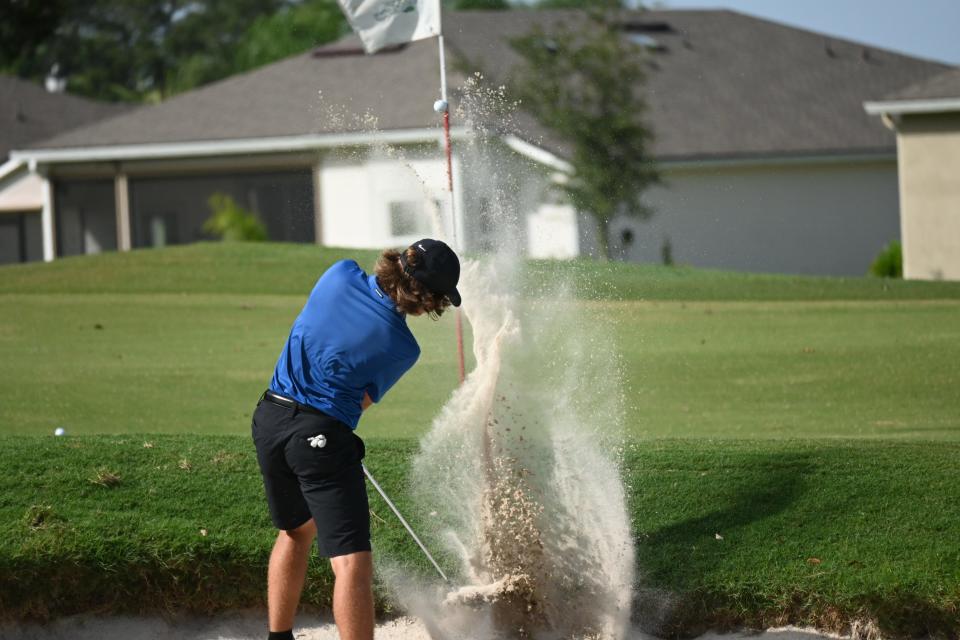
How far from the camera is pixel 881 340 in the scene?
12758 mm

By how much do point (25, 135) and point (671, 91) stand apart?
750 inches

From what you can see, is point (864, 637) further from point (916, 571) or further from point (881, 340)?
point (881, 340)

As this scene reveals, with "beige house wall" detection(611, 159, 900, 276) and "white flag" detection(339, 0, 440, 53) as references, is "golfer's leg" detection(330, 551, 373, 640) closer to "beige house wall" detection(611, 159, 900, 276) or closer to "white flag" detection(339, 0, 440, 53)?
"white flag" detection(339, 0, 440, 53)

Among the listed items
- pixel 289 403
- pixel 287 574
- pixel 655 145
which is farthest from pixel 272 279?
pixel 289 403

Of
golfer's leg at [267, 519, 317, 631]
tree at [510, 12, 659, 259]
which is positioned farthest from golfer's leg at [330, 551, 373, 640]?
tree at [510, 12, 659, 259]

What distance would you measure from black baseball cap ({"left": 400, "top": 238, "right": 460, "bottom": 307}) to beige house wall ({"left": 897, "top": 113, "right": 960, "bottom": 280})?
65.5 ft

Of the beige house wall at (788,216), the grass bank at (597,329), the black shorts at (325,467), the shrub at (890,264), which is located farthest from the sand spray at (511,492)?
the beige house wall at (788,216)

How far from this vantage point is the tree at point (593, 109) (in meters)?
23.6

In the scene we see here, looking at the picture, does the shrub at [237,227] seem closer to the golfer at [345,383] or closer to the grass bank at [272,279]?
the grass bank at [272,279]

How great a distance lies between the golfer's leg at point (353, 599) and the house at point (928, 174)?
64.0 ft

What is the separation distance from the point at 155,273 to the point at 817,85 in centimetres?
1782

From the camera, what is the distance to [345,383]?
16.3ft

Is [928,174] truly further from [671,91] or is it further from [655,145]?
[671,91]

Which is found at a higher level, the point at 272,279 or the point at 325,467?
the point at 272,279
